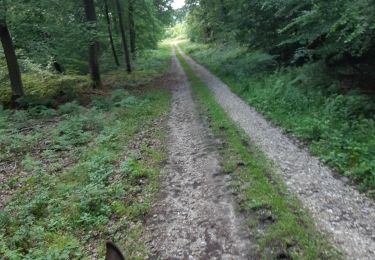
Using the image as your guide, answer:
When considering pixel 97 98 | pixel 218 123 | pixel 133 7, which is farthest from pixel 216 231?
pixel 133 7

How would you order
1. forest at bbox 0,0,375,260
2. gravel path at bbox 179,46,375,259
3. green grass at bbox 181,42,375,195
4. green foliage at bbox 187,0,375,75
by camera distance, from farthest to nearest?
green foliage at bbox 187,0,375,75 < green grass at bbox 181,42,375,195 < forest at bbox 0,0,375,260 < gravel path at bbox 179,46,375,259

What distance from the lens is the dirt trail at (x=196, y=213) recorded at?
5363mm

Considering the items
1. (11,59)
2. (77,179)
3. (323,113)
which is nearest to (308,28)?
(323,113)

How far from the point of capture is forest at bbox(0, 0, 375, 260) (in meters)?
5.63

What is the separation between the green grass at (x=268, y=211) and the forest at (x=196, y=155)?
26 millimetres

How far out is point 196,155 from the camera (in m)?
9.29

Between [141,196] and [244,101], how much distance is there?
31.2 ft

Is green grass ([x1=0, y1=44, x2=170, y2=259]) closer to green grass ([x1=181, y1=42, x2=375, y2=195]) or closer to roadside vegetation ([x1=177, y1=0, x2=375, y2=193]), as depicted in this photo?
green grass ([x1=181, y1=42, x2=375, y2=195])

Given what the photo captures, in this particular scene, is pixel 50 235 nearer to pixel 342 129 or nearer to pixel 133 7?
pixel 342 129

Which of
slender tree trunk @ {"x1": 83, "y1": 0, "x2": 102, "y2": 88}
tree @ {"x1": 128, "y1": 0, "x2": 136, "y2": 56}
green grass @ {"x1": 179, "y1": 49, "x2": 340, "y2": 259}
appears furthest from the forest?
tree @ {"x1": 128, "y1": 0, "x2": 136, "y2": 56}

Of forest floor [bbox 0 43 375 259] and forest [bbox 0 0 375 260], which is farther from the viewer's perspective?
forest [bbox 0 0 375 260]

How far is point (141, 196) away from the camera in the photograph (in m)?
7.32

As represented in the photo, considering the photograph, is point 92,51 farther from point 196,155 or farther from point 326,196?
point 326,196

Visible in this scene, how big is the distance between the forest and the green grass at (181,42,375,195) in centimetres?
5
